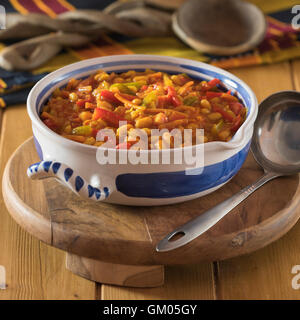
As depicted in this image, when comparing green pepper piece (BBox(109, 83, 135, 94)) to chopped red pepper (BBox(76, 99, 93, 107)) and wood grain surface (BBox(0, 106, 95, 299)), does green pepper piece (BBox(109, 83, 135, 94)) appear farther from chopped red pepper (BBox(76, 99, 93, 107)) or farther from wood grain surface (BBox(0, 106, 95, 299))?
wood grain surface (BBox(0, 106, 95, 299))

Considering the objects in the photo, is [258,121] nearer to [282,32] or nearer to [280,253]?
[280,253]

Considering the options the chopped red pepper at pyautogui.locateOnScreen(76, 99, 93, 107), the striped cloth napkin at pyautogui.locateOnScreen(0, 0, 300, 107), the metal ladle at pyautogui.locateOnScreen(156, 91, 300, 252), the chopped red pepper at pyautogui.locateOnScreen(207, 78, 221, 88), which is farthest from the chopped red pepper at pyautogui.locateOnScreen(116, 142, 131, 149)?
the striped cloth napkin at pyautogui.locateOnScreen(0, 0, 300, 107)

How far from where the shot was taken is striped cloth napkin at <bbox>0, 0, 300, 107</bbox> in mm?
3318

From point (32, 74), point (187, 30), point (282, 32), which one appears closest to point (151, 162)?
point (32, 74)

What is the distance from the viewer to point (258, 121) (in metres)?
2.42

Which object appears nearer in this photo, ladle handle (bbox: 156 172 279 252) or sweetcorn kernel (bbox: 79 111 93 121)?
ladle handle (bbox: 156 172 279 252)

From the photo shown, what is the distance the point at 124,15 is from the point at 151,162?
2.13m

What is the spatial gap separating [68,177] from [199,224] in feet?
1.59

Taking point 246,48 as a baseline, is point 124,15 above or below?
above

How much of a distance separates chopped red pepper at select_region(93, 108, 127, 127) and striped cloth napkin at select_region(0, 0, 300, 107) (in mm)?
1269

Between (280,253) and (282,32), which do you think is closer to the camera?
(280,253)

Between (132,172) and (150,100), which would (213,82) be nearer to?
(150,100)

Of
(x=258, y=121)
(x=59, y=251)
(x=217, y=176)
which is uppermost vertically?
(x=258, y=121)

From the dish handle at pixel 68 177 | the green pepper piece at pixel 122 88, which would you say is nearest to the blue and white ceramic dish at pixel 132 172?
the dish handle at pixel 68 177
